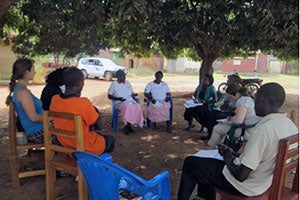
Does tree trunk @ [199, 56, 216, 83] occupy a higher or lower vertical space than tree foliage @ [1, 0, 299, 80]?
lower

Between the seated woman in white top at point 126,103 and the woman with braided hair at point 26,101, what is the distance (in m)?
2.73

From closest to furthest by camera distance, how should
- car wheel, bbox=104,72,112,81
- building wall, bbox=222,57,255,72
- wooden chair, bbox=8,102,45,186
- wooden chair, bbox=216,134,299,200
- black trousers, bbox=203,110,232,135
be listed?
wooden chair, bbox=216,134,299,200 < wooden chair, bbox=8,102,45,186 < black trousers, bbox=203,110,232,135 < car wheel, bbox=104,72,112,81 < building wall, bbox=222,57,255,72

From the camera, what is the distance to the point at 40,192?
3.73m

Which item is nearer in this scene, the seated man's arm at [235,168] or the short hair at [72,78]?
the seated man's arm at [235,168]

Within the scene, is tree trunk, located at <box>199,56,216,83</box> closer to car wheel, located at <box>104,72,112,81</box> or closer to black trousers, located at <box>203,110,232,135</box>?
black trousers, located at <box>203,110,232,135</box>

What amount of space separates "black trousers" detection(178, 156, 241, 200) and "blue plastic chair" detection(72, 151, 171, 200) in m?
0.35

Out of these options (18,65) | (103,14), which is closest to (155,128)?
(103,14)

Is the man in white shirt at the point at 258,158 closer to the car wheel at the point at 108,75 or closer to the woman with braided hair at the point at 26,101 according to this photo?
the woman with braided hair at the point at 26,101

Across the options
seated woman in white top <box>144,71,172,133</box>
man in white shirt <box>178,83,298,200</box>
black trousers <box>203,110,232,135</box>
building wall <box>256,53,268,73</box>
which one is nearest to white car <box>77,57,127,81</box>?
seated woman in white top <box>144,71,172,133</box>

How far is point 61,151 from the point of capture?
317 cm

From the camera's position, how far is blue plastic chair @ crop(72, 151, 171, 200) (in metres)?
2.35

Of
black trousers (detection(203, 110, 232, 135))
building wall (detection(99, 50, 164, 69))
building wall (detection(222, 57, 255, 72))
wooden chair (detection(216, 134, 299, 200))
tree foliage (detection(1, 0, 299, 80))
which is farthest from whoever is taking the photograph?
building wall (detection(222, 57, 255, 72))

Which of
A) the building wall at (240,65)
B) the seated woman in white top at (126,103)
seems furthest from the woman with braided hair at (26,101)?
the building wall at (240,65)

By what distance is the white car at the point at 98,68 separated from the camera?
23406mm
